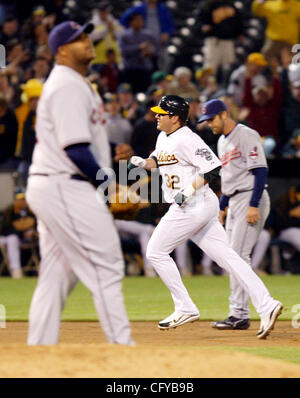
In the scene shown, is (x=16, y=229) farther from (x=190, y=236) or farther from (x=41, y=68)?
(x=190, y=236)

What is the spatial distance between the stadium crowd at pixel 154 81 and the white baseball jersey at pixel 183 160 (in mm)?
5679

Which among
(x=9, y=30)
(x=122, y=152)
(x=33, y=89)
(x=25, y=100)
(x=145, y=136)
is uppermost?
(x=9, y=30)

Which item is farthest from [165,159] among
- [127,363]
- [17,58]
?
[17,58]

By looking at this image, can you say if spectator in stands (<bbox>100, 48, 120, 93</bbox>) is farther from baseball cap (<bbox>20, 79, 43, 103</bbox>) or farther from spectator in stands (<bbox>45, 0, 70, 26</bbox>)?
baseball cap (<bbox>20, 79, 43, 103</bbox>)

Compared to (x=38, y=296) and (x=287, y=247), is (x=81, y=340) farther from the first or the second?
(x=287, y=247)

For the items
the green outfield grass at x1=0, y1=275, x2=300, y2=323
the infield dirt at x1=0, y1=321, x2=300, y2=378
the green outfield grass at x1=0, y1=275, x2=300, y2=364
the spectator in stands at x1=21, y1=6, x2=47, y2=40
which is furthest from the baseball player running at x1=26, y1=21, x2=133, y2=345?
the spectator in stands at x1=21, y1=6, x2=47, y2=40

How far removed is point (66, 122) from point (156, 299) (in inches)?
278

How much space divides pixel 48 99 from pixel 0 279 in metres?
10.4

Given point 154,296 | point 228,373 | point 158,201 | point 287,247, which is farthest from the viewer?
point 287,247

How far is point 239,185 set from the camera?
9188 millimetres

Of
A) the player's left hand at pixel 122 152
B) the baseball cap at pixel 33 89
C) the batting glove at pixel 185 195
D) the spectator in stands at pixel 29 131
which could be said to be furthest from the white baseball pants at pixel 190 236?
the baseball cap at pixel 33 89

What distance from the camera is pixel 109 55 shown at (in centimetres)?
1823

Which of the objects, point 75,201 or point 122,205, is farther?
point 122,205

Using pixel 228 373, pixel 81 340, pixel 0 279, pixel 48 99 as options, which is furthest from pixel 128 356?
pixel 0 279
